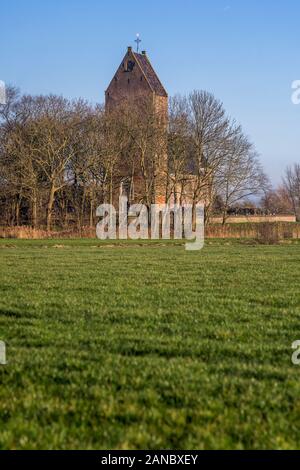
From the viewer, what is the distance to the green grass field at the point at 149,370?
489 centimetres

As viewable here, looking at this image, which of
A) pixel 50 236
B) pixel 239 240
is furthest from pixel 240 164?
pixel 50 236

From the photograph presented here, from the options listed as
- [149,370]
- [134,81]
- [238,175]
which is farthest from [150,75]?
[149,370]

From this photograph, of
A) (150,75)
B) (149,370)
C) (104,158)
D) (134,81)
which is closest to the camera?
(149,370)

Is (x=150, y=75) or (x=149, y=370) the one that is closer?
(x=149, y=370)

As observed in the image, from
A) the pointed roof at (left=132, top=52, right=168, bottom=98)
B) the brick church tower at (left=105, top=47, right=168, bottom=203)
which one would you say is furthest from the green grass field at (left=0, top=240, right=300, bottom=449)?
the pointed roof at (left=132, top=52, right=168, bottom=98)

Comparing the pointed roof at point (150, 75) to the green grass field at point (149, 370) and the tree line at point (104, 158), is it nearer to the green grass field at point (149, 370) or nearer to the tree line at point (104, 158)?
the tree line at point (104, 158)

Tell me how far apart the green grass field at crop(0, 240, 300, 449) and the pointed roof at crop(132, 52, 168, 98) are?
2758 inches

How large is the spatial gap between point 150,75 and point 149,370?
259ft

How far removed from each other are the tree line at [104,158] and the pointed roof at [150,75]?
15.5 metres

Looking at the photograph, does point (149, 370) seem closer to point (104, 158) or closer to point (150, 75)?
point (104, 158)

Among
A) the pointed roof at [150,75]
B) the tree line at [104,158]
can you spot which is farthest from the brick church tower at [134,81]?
the tree line at [104,158]

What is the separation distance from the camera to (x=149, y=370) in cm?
667

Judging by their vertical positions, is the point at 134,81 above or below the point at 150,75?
below

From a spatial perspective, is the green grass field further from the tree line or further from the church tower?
the church tower
